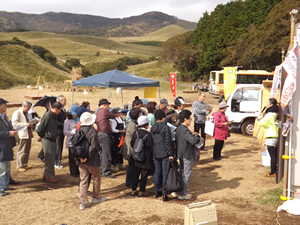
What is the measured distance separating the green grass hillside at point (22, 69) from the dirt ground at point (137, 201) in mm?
32601

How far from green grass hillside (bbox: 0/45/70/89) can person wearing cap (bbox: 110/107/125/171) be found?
1249 inches

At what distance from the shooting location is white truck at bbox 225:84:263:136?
39.1ft

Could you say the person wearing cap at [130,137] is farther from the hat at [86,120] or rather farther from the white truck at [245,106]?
the white truck at [245,106]

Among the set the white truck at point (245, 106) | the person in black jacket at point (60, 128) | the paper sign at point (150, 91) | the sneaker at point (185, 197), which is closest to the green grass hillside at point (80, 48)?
the paper sign at point (150, 91)

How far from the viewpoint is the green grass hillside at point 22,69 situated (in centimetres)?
3812

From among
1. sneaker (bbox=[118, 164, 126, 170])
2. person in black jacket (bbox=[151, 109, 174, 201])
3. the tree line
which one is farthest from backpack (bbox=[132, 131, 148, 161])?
the tree line

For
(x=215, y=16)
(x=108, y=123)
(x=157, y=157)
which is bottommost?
(x=157, y=157)

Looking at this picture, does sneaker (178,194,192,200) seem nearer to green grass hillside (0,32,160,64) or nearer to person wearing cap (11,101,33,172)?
person wearing cap (11,101,33,172)

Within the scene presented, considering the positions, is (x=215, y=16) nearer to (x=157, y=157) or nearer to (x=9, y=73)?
(x=9, y=73)

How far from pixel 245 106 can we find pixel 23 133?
8027mm

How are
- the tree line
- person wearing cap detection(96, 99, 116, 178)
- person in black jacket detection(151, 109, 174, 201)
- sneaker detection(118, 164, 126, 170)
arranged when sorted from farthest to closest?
1. the tree line
2. sneaker detection(118, 164, 126, 170)
3. person wearing cap detection(96, 99, 116, 178)
4. person in black jacket detection(151, 109, 174, 201)

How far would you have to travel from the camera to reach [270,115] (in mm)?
6875

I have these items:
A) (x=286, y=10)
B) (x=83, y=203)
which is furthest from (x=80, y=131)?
(x=286, y=10)

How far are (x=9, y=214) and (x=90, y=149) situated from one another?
5.81ft
